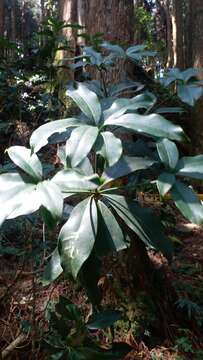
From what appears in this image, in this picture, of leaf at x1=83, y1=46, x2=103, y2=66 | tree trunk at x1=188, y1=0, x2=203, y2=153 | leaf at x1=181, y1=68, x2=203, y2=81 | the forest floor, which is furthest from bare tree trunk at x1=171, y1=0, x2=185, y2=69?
leaf at x1=181, y1=68, x2=203, y2=81

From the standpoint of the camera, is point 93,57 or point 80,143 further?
point 93,57

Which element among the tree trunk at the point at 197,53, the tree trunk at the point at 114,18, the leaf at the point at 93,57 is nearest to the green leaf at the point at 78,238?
the leaf at the point at 93,57

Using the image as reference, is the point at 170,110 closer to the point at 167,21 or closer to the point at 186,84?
the point at 186,84

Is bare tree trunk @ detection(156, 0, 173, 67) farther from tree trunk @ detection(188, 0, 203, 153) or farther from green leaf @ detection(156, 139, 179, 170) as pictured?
green leaf @ detection(156, 139, 179, 170)

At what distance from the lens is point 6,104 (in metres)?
2.97

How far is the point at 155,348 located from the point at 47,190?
157 centimetres

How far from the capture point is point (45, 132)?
1.27 meters

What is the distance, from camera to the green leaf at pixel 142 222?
53.0 inches

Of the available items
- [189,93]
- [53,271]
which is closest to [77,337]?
[53,271]

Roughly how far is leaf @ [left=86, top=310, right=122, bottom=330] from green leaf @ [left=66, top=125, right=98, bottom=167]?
744mm

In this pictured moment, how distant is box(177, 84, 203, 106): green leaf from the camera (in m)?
1.58

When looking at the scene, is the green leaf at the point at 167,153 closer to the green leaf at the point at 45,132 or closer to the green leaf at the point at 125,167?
the green leaf at the point at 125,167

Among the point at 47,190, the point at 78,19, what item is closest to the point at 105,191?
the point at 47,190

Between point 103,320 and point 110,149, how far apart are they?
31.4 inches
